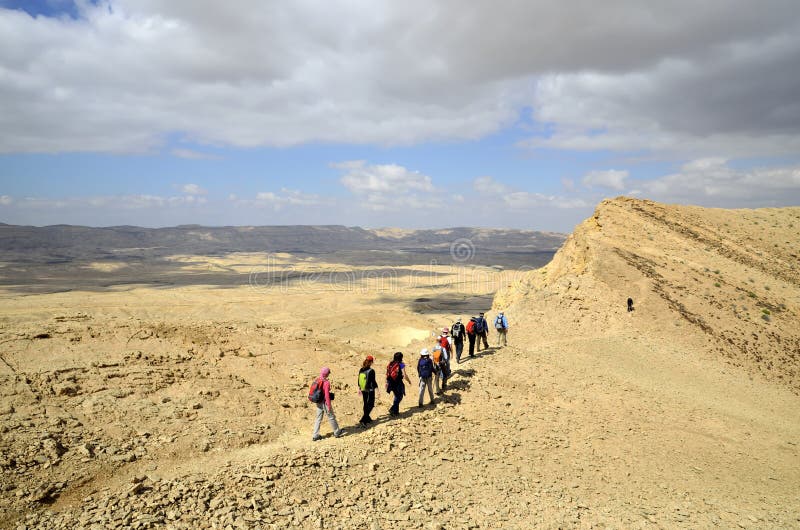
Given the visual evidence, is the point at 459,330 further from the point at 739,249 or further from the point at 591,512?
the point at 739,249

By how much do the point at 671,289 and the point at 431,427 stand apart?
17348mm

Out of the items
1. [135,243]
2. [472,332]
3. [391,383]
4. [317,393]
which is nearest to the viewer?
[317,393]

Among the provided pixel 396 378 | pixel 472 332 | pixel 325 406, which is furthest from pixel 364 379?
pixel 472 332

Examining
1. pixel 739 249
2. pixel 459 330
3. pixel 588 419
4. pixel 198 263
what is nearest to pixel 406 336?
pixel 459 330

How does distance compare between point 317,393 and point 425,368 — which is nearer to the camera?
point 317,393

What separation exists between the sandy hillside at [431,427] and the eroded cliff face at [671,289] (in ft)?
0.47

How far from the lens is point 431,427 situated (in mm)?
9383

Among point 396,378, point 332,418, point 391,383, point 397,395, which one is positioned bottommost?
point 332,418

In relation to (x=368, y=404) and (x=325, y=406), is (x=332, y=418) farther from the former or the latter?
(x=368, y=404)

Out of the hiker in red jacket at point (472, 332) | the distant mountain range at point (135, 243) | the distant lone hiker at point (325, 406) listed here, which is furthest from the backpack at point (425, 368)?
the distant mountain range at point (135, 243)

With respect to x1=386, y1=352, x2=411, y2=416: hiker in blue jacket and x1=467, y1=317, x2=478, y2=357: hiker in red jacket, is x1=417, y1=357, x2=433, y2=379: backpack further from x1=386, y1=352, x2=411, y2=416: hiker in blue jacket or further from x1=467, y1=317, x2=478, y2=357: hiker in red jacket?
x1=467, y1=317, x2=478, y2=357: hiker in red jacket

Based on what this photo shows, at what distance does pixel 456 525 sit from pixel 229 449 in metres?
4.39

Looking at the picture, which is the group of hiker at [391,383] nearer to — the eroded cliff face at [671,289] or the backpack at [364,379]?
the backpack at [364,379]

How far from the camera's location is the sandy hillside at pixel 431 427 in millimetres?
6652
